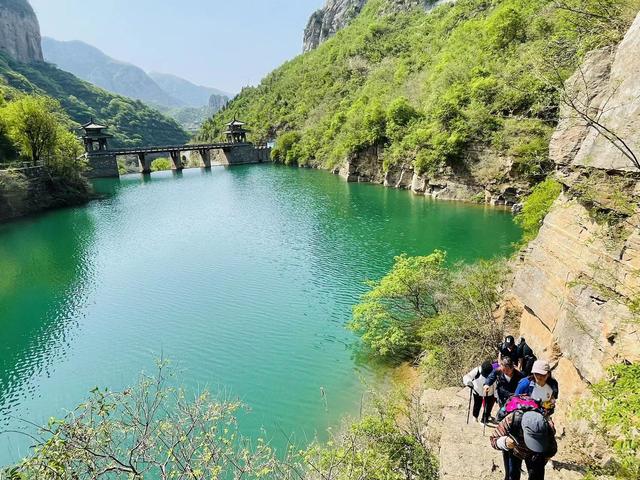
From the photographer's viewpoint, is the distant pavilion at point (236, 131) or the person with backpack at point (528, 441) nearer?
the person with backpack at point (528, 441)

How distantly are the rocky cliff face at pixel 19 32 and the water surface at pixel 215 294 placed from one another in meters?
125

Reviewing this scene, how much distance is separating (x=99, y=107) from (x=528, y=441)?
455 ft

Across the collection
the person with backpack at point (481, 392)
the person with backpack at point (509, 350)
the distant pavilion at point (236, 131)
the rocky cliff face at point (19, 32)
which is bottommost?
the person with backpack at point (481, 392)

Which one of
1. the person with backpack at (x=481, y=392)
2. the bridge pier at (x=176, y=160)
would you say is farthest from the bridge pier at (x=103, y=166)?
the person with backpack at (x=481, y=392)

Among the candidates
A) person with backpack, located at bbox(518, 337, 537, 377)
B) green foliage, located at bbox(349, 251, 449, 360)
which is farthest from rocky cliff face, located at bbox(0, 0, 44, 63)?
person with backpack, located at bbox(518, 337, 537, 377)

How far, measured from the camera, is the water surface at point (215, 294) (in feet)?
36.9

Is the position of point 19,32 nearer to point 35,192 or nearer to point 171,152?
point 171,152

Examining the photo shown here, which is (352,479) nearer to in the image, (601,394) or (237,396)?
(601,394)

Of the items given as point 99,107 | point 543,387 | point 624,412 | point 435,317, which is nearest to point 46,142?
point 435,317

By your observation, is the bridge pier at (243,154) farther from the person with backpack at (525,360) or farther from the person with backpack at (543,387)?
the person with backpack at (543,387)

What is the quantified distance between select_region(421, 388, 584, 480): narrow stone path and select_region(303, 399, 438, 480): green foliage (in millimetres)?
341

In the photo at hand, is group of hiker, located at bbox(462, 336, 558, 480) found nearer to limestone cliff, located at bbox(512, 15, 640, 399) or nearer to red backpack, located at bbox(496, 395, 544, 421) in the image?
red backpack, located at bbox(496, 395, 544, 421)

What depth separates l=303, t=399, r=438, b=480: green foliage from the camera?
18.3ft

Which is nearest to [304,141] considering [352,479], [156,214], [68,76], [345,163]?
[345,163]
